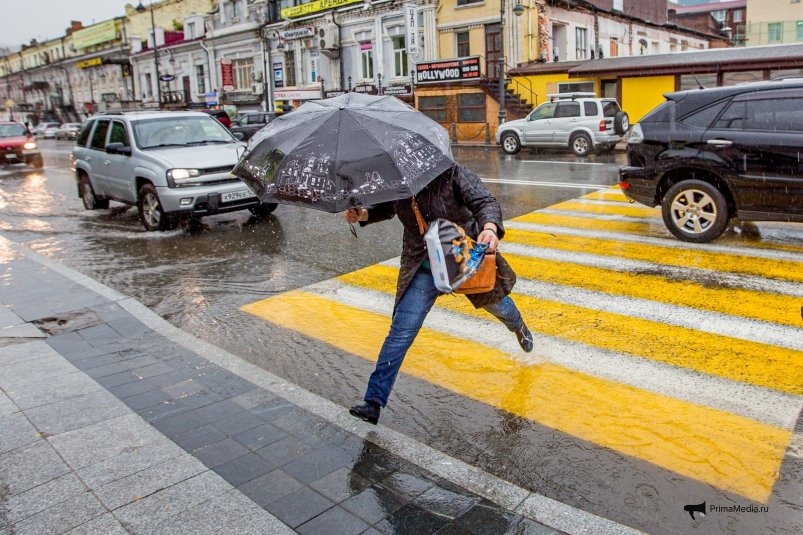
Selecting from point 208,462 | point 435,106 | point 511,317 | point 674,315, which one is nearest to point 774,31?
point 435,106

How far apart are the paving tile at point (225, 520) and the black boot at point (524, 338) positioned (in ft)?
7.33

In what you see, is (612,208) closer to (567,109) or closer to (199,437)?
(199,437)

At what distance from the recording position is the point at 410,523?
297cm

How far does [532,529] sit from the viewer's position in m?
2.92

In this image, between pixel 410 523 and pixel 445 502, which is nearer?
pixel 410 523

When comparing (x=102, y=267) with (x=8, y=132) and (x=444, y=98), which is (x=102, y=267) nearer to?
(x=8, y=132)

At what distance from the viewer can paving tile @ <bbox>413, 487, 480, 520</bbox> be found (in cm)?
305

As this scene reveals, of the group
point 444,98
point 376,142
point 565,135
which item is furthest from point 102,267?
point 444,98

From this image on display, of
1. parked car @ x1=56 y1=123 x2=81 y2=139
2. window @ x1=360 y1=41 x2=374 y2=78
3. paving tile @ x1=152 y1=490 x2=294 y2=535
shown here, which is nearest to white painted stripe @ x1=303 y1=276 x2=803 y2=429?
paving tile @ x1=152 y1=490 x2=294 y2=535

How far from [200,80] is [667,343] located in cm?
5159

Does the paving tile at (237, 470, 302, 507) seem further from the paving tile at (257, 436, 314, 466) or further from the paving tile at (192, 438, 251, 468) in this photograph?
the paving tile at (192, 438, 251, 468)

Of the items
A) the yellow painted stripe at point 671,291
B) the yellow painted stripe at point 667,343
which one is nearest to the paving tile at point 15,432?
the yellow painted stripe at point 667,343

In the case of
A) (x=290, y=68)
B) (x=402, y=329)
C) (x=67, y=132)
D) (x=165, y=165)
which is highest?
(x=290, y=68)

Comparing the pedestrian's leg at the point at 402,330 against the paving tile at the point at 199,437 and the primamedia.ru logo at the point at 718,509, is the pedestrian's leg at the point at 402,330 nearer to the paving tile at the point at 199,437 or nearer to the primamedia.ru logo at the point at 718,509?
the paving tile at the point at 199,437
